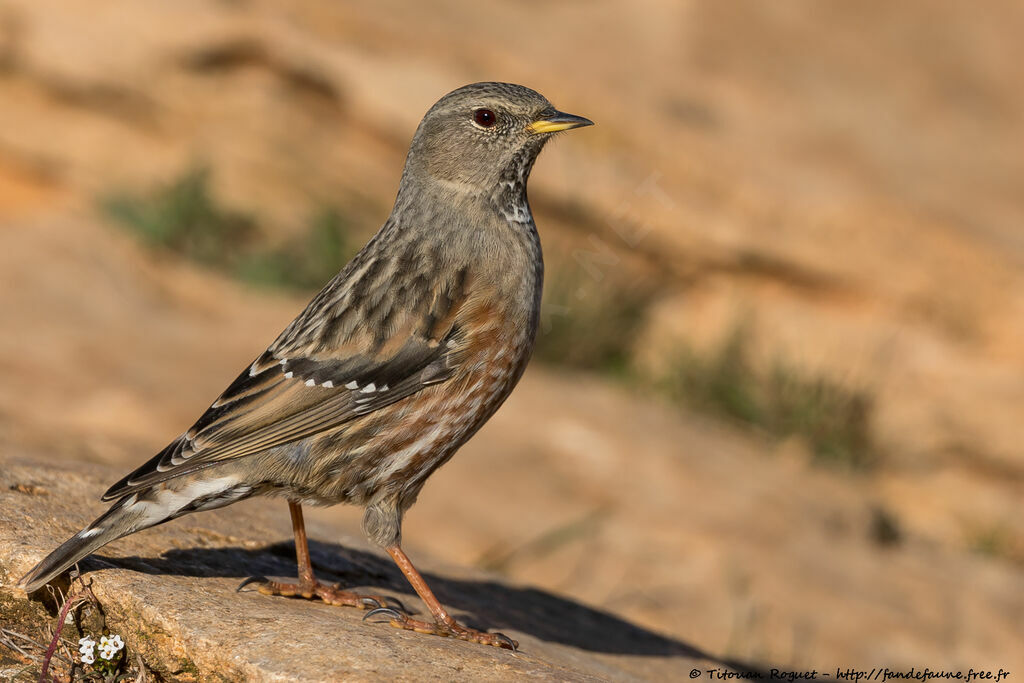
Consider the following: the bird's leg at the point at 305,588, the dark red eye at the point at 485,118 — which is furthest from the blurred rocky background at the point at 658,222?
the bird's leg at the point at 305,588

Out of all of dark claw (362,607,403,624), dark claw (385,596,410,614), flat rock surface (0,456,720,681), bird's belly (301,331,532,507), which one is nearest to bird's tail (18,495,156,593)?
flat rock surface (0,456,720,681)

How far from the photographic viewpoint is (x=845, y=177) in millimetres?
13164

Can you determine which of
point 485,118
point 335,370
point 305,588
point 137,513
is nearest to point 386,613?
point 305,588

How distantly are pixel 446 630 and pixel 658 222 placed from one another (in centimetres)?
917

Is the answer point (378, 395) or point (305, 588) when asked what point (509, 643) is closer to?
point (305, 588)

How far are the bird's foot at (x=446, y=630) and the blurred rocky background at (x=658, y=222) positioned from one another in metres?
4.32

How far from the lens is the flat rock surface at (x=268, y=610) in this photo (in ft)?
13.5

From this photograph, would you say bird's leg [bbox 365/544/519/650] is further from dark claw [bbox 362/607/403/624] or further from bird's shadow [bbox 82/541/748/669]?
bird's shadow [bbox 82/541/748/669]

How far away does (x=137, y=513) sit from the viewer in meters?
4.59

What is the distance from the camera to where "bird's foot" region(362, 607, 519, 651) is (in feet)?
16.3

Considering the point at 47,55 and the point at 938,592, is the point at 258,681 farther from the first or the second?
the point at 47,55

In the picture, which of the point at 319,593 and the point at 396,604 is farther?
the point at 396,604

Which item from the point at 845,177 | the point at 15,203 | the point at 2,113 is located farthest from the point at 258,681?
the point at 2,113

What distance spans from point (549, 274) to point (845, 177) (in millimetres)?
3543
